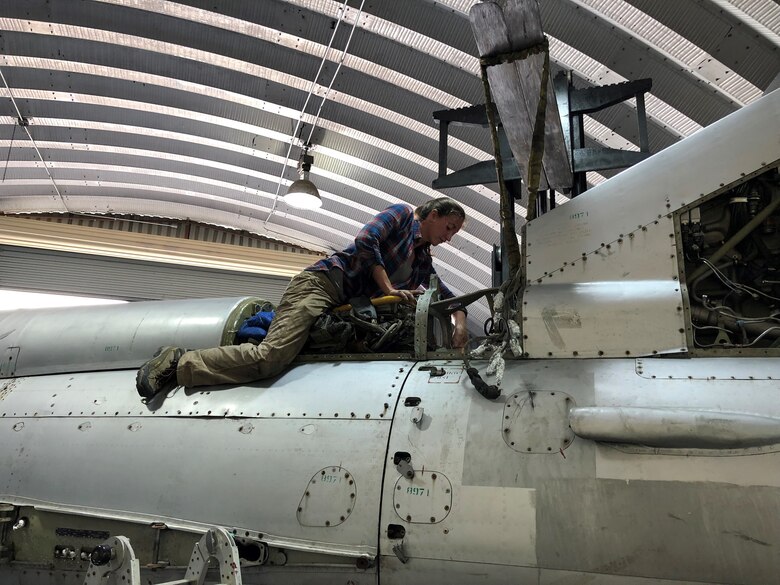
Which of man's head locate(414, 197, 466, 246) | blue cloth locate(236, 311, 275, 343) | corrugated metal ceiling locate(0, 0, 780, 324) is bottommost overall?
blue cloth locate(236, 311, 275, 343)

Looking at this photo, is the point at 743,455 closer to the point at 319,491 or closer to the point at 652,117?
the point at 319,491

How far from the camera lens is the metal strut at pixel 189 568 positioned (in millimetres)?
→ 2723

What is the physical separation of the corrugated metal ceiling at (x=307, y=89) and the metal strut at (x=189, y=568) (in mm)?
6063

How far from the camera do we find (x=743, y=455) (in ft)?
8.11

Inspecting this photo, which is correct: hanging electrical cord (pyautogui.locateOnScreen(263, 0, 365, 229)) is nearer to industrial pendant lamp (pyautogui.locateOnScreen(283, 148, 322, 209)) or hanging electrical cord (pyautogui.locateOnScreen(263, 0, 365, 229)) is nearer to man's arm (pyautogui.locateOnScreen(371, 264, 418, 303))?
industrial pendant lamp (pyautogui.locateOnScreen(283, 148, 322, 209))

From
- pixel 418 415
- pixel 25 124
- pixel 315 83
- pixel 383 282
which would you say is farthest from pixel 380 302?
pixel 25 124

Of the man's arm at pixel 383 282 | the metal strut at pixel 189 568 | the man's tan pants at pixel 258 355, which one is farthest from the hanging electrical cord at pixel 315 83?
the metal strut at pixel 189 568

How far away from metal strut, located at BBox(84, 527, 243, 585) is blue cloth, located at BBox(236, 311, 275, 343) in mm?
1652

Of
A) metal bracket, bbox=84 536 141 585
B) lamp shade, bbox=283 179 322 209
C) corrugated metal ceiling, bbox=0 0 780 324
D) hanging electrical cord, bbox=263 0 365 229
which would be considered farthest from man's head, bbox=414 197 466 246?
lamp shade, bbox=283 179 322 209

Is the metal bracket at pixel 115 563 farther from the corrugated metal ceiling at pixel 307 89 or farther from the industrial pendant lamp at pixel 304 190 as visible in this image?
the industrial pendant lamp at pixel 304 190

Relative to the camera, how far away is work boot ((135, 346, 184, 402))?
386cm

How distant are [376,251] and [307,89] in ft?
17.1

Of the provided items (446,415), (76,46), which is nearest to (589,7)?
(446,415)

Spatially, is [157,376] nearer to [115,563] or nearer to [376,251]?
[115,563]
